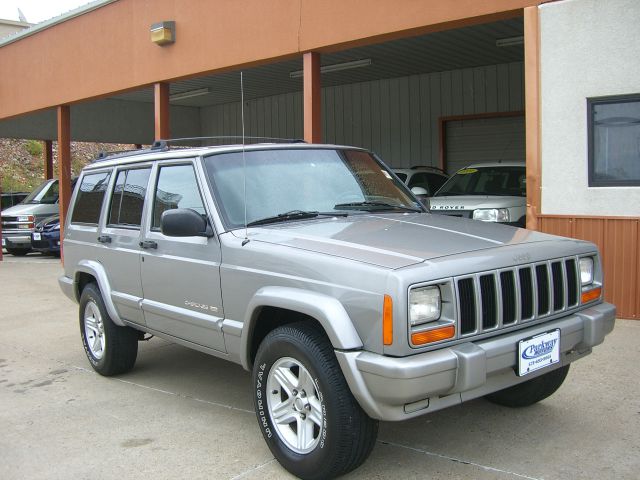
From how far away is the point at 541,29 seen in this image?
287 inches

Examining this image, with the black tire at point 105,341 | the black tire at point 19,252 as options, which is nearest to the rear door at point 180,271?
the black tire at point 105,341

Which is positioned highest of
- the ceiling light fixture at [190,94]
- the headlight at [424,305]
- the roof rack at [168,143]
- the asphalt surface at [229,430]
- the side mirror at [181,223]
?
the ceiling light fixture at [190,94]

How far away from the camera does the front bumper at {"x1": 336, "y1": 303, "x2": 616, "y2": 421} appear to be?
2.96 metres

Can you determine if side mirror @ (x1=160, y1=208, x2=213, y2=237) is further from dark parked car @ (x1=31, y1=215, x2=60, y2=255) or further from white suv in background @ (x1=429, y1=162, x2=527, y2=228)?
dark parked car @ (x1=31, y1=215, x2=60, y2=255)

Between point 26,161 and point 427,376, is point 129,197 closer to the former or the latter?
point 427,376

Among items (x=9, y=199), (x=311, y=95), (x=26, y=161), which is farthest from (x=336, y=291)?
(x=26, y=161)

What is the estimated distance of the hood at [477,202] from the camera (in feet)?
28.5

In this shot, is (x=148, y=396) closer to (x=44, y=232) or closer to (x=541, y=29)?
(x=541, y=29)

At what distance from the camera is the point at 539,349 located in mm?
3436

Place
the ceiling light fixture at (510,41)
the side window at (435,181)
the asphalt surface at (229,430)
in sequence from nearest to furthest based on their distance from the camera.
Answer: the asphalt surface at (229,430), the ceiling light fixture at (510,41), the side window at (435,181)

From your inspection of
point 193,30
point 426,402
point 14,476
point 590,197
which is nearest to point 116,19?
point 193,30

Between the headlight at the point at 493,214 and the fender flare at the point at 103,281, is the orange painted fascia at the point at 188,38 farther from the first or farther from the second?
the fender flare at the point at 103,281

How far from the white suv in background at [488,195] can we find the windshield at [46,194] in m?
12.2

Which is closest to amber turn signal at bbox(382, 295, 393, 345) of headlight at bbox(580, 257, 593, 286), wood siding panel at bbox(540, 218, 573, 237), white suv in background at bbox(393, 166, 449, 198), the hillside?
headlight at bbox(580, 257, 593, 286)
